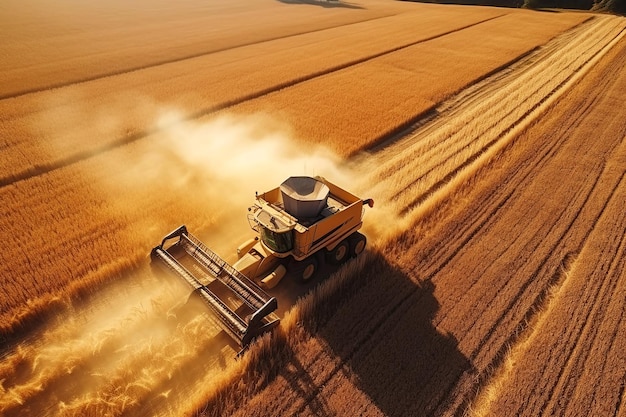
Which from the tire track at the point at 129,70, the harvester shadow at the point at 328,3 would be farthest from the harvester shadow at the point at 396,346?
the harvester shadow at the point at 328,3

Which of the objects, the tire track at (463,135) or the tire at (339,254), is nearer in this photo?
the tire at (339,254)

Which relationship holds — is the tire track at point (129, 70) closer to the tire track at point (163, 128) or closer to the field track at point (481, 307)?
the tire track at point (163, 128)

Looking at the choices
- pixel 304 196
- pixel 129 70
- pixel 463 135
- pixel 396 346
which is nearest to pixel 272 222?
pixel 304 196

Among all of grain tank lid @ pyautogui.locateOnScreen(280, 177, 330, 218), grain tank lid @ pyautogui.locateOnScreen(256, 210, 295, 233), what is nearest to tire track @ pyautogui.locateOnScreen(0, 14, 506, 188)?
grain tank lid @ pyautogui.locateOnScreen(256, 210, 295, 233)

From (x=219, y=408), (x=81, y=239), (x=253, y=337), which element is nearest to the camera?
(x=219, y=408)

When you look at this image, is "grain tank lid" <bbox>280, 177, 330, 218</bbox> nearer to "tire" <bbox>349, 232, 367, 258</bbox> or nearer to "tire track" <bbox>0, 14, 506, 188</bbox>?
"tire" <bbox>349, 232, 367, 258</bbox>

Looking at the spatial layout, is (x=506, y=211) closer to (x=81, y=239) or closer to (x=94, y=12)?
(x=81, y=239)

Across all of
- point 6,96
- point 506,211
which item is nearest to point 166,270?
point 506,211
